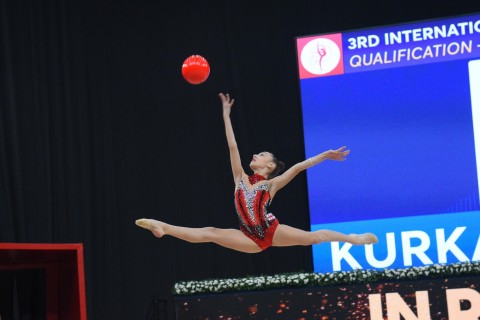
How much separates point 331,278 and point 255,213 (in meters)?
1.10

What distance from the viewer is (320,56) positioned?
9328 millimetres

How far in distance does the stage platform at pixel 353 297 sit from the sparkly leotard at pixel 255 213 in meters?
0.71

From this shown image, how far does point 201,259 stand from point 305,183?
168 cm

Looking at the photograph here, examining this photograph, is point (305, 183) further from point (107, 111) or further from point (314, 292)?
point (107, 111)

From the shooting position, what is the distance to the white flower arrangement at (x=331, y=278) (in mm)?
7570

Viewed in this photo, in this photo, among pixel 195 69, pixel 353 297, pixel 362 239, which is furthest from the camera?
pixel 353 297

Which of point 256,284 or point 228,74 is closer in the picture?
point 256,284

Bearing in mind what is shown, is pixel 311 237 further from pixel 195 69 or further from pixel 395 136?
pixel 395 136

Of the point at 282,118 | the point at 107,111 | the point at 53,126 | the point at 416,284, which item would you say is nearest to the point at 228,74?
the point at 282,118

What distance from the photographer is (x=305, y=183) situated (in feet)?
30.9

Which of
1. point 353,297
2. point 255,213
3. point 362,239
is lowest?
point 353,297

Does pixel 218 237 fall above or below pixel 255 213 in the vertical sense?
below

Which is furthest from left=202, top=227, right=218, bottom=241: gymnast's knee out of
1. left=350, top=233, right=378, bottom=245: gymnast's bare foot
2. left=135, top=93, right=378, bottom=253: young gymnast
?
left=350, top=233, right=378, bottom=245: gymnast's bare foot

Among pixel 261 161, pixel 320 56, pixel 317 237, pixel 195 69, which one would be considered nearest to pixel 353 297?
pixel 317 237
